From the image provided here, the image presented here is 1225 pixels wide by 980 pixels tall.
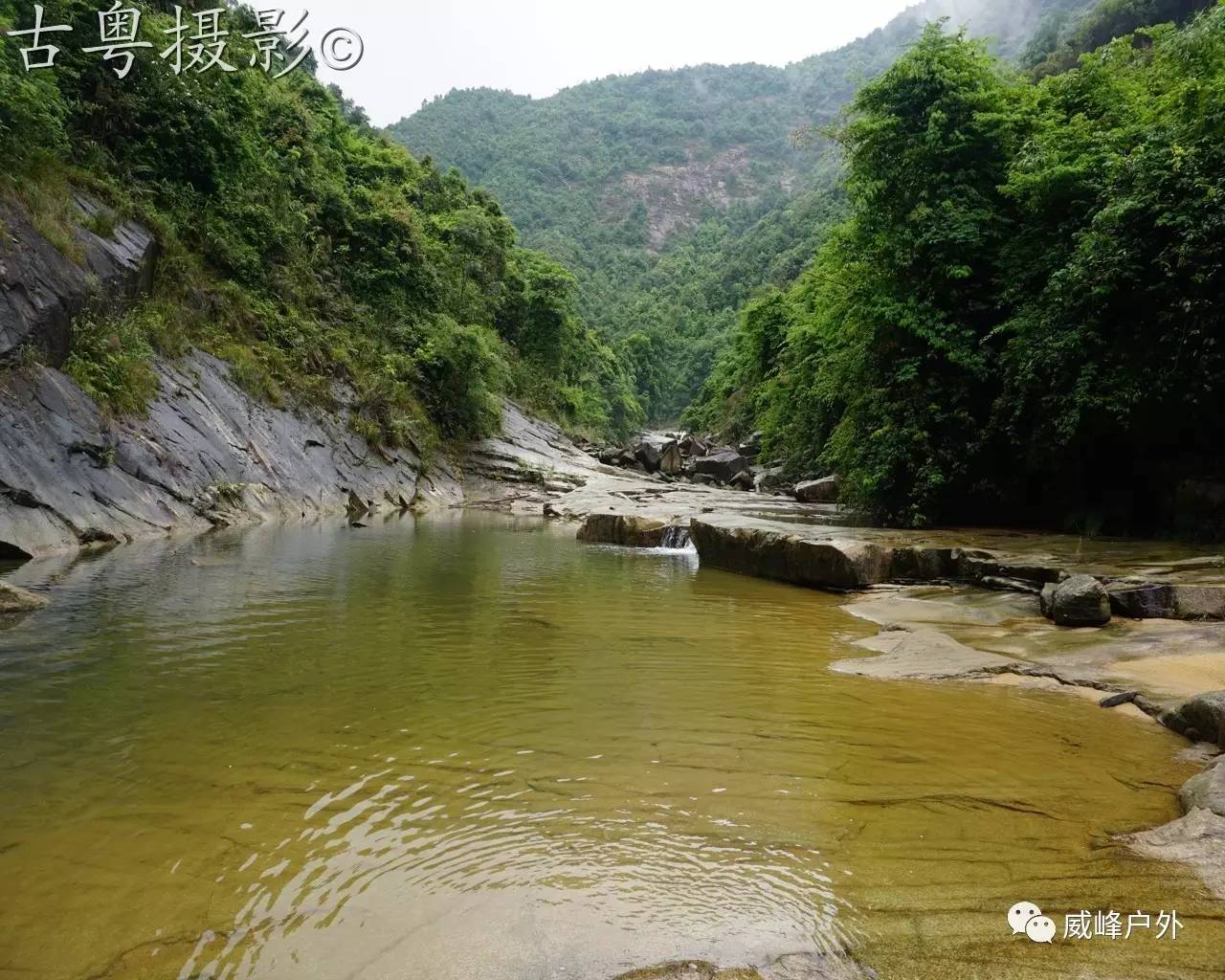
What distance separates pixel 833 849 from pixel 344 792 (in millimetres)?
2488

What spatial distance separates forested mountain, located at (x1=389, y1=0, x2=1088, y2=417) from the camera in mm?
98812

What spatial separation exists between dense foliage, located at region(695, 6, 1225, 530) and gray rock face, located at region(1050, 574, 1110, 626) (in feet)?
15.8

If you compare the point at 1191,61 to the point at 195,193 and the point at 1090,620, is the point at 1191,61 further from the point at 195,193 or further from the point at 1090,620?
the point at 195,193

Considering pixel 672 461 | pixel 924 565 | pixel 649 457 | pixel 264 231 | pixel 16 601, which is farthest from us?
pixel 649 457

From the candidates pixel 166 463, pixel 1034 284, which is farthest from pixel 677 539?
pixel 166 463

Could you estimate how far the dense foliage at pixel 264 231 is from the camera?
56.4 feet

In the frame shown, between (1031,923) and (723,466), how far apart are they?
107 feet

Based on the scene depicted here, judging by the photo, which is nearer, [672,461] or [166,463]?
[166,463]

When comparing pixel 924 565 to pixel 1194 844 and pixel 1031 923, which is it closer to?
pixel 1194 844

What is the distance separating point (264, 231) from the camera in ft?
84.2

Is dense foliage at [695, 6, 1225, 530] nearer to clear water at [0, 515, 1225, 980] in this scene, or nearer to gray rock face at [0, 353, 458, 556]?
clear water at [0, 515, 1225, 980]

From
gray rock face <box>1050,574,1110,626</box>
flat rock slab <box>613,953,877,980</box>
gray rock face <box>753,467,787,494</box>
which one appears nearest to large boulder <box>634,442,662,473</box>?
gray rock face <box>753,467,787,494</box>

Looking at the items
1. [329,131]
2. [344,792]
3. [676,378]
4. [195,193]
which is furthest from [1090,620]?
[676,378]

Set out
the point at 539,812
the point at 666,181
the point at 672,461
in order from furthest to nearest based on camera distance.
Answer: the point at 666,181 → the point at 672,461 → the point at 539,812
